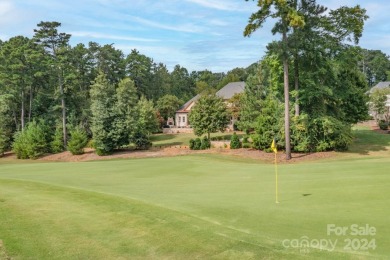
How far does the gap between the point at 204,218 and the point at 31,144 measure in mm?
43787

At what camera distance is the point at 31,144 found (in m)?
48.0

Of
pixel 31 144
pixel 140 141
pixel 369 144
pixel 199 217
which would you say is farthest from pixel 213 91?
pixel 199 217

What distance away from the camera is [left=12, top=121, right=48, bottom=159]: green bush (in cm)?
4778

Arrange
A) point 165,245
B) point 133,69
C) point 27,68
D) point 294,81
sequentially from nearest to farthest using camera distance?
point 165,245, point 294,81, point 27,68, point 133,69

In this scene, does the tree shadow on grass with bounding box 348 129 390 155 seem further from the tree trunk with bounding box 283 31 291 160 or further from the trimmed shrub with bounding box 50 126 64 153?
the trimmed shrub with bounding box 50 126 64 153

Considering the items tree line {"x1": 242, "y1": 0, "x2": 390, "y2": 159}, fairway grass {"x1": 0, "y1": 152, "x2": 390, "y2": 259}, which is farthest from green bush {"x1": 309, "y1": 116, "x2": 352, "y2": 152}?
fairway grass {"x1": 0, "y1": 152, "x2": 390, "y2": 259}

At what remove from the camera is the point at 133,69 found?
8075 cm

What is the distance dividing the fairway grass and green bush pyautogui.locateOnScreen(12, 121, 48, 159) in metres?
34.0

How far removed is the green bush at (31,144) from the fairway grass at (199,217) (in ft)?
112

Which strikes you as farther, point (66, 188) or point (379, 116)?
point (379, 116)

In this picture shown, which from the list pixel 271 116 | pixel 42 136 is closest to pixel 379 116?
pixel 271 116

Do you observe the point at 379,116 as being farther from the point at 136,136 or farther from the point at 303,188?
the point at 303,188

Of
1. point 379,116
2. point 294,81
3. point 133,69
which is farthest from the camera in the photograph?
point 133,69

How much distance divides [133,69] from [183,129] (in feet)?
60.3
